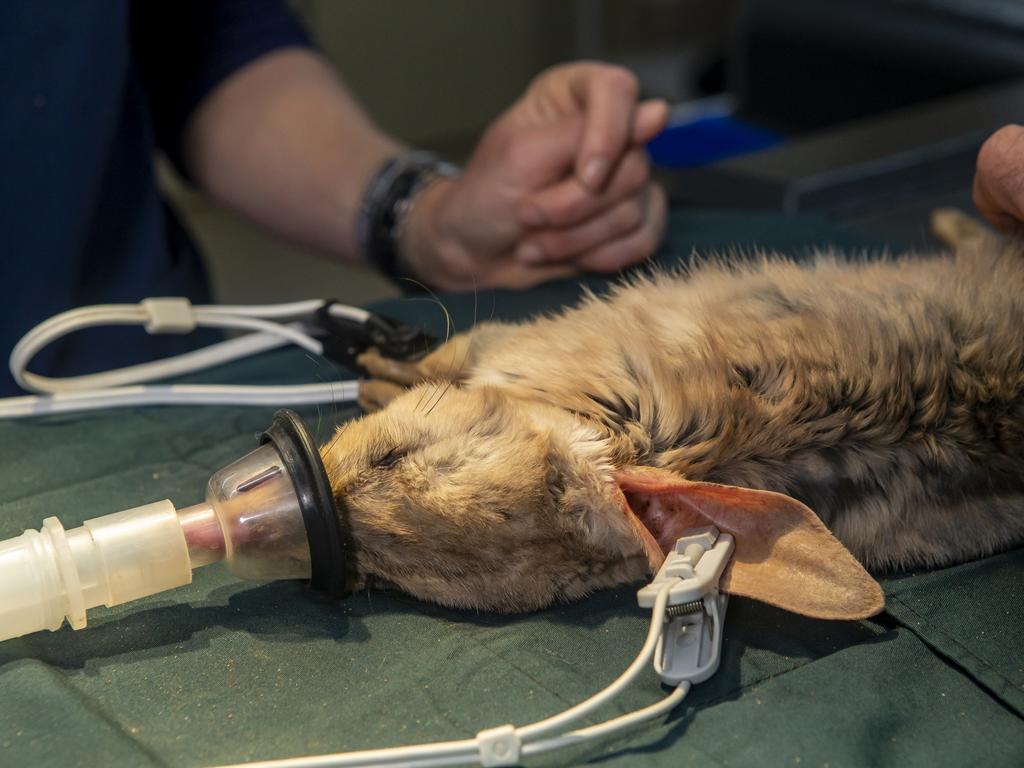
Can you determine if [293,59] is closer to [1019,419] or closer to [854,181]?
[854,181]

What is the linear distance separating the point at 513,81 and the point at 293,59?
3.10 m

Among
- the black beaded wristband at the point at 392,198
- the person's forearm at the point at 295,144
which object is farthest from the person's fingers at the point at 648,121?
the person's forearm at the point at 295,144

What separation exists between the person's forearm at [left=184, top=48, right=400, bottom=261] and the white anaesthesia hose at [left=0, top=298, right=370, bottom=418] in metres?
0.53

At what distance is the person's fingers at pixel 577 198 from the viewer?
153 cm

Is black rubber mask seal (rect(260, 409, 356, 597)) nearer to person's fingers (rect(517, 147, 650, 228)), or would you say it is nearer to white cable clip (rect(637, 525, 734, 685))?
white cable clip (rect(637, 525, 734, 685))

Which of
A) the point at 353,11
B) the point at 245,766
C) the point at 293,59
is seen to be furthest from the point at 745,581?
the point at 353,11

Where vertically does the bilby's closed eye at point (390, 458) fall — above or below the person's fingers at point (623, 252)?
above

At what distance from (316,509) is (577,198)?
0.78 metres

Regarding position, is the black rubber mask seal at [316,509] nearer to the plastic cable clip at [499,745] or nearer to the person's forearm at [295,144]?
the plastic cable clip at [499,745]

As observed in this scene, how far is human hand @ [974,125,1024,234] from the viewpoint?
3.64 ft

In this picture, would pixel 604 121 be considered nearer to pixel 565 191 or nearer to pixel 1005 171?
pixel 565 191

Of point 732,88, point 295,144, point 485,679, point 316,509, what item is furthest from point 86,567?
point 732,88

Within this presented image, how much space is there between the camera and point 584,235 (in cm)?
155

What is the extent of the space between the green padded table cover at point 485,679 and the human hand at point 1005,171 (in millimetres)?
371
